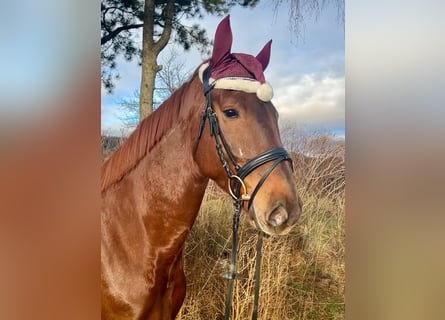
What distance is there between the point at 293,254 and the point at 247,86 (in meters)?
0.90

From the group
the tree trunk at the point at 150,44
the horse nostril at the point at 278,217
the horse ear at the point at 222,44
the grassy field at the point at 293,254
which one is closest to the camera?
the horse nostril at the point at 278,217

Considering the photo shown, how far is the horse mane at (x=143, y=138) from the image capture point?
4.79 ft

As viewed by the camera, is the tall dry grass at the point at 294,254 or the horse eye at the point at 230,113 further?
the tall dry grass at the point at 294,254

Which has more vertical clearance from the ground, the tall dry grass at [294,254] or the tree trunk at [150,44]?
the tree trunk at [150,44]

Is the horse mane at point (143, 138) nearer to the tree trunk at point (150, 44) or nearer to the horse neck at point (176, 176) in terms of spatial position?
the horse neck at point (176, 176)

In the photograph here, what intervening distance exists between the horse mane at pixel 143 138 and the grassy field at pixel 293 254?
39cm

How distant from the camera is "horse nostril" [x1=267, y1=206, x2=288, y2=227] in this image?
1.30 m

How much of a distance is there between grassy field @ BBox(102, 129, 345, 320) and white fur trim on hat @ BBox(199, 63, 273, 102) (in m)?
0.38

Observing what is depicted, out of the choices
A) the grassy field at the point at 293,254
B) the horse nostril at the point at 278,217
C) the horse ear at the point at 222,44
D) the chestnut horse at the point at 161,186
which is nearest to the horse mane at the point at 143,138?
the chestnut horse at the point at 161,186

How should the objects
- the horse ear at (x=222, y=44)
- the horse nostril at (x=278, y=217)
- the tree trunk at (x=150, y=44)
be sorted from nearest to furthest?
1. the horse nostril at (x=278, y=217)
2. the horse ear at (x=222, y=44)
3. the tree trunk at (x=150, y=44)

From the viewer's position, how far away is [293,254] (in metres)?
1.78
